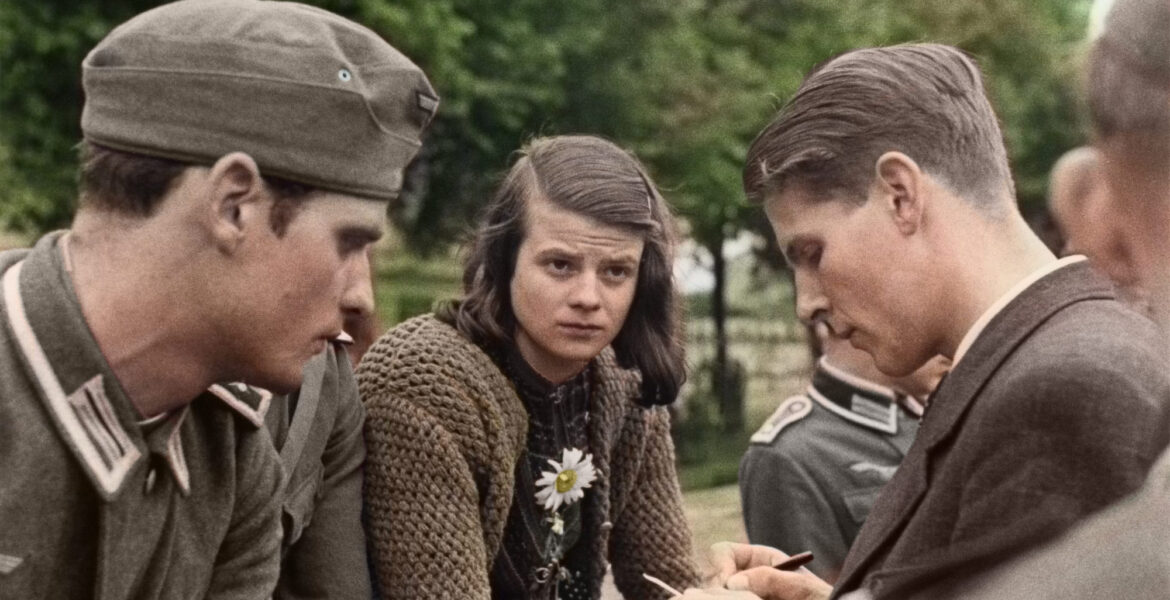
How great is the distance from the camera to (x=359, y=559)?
3.56 meters

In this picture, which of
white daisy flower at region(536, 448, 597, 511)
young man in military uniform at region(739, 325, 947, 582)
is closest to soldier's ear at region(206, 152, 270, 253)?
white daisy flower at region(536, 448, 597, 511)

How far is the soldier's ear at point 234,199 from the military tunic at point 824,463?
6.58 ft

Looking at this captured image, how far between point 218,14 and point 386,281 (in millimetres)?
14490

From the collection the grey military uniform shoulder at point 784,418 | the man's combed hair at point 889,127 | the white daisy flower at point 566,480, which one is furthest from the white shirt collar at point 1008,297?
the grey military uniform shoulder at point 784,418

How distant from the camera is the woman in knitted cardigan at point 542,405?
11.7 feet

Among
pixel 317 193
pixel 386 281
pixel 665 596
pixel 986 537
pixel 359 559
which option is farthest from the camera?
pixel 386 281

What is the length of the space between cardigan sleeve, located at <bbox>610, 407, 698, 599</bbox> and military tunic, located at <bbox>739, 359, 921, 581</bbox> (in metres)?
0.22

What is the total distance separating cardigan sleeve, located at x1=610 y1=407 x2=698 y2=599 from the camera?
423 cm

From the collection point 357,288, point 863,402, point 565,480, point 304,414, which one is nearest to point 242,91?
point 357,288

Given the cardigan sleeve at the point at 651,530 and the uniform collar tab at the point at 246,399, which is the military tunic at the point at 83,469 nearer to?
the uniform collar tab at the point at 246,399

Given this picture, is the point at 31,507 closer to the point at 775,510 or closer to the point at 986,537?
the point at 986,537

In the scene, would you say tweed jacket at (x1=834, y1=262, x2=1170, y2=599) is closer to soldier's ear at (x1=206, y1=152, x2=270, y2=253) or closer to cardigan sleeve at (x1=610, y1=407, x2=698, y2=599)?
soldier's ear at (x1=206, y1=152, x2=270, y2=253)

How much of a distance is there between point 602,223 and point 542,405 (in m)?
0.46

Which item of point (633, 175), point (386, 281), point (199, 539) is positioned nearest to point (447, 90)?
point (386, 281)
